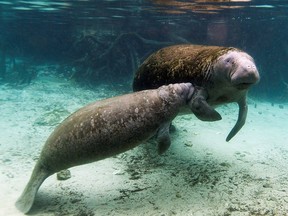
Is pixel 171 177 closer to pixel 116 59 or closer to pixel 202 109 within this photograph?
pixel 202 109

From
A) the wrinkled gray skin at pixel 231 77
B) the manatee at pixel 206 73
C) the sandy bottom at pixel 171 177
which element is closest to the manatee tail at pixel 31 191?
the sandy bottom at pixel 171 177

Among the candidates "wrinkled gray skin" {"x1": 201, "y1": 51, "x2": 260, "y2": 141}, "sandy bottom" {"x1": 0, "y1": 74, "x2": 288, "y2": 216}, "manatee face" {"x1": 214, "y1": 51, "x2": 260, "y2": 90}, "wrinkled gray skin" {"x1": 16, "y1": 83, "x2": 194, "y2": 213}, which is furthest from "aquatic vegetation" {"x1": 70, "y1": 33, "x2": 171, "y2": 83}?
"wrinkled gray skin" {"x1": 16, "y1": 83, "x2": 194, "y2": 213}

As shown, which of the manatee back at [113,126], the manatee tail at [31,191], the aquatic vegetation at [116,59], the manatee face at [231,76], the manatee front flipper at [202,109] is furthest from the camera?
the aquatic vegetation at [116,59]

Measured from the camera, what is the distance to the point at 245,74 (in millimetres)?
4180

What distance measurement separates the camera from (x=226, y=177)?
5.07 m

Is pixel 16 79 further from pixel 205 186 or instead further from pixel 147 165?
pixel 205 186

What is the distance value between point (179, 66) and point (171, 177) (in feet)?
6.33

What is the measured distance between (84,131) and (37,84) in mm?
13013

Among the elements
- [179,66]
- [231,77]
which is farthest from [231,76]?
[179,66]

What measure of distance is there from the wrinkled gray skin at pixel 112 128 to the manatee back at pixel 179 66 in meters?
0.57

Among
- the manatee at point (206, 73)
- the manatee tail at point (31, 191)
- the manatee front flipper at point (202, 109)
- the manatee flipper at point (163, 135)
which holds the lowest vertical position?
the manatee tail at point (31, 191)

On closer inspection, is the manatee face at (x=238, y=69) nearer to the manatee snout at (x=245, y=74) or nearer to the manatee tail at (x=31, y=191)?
the manatee snout at (x=245, y=74)

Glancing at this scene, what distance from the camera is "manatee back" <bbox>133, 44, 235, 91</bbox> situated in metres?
5.04

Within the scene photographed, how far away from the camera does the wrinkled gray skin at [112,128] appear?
13.5ft
